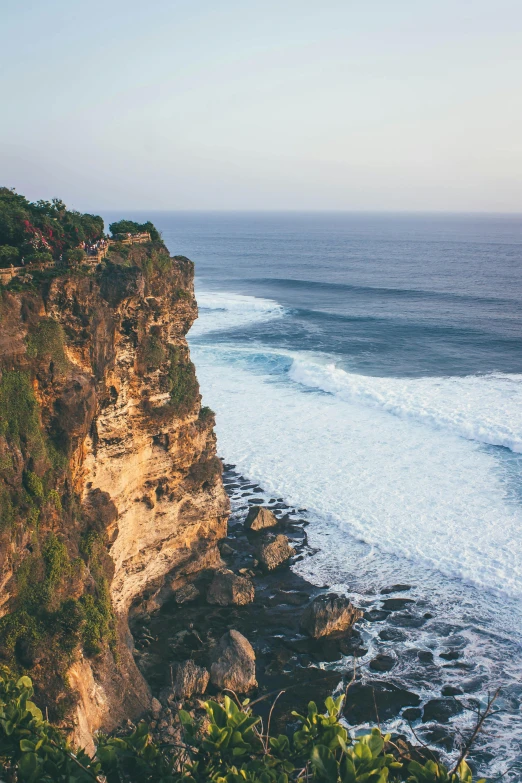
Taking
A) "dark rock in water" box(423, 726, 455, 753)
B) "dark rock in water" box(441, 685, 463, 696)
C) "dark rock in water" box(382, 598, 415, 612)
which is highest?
"dark rock in water" box(382, 598, 415, 612)

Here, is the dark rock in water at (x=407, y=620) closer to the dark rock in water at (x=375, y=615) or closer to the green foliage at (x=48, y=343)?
the dark rock in water at (x=375, y=615)

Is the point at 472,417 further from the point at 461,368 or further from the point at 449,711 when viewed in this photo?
the point at 449,711

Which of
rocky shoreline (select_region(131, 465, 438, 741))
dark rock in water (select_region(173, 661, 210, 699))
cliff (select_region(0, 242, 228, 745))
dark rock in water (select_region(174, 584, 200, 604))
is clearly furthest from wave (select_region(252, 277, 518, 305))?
dark rock in water (select_region(173, 661, 210, 699))

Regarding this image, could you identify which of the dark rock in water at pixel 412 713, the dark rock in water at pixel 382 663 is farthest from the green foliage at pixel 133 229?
the dark rock in water at pixel 412 713

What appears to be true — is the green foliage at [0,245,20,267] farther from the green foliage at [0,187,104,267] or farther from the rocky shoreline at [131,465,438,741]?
the rocky shoreline at [131,465,438,741]

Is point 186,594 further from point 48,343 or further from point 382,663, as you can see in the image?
point 48,343

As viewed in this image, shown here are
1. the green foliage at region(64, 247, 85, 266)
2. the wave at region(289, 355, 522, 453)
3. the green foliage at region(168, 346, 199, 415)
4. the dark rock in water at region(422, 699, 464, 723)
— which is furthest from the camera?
the wave at region(289, 355, 522, 453)

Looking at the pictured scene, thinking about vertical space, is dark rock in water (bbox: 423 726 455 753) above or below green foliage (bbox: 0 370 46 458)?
below
